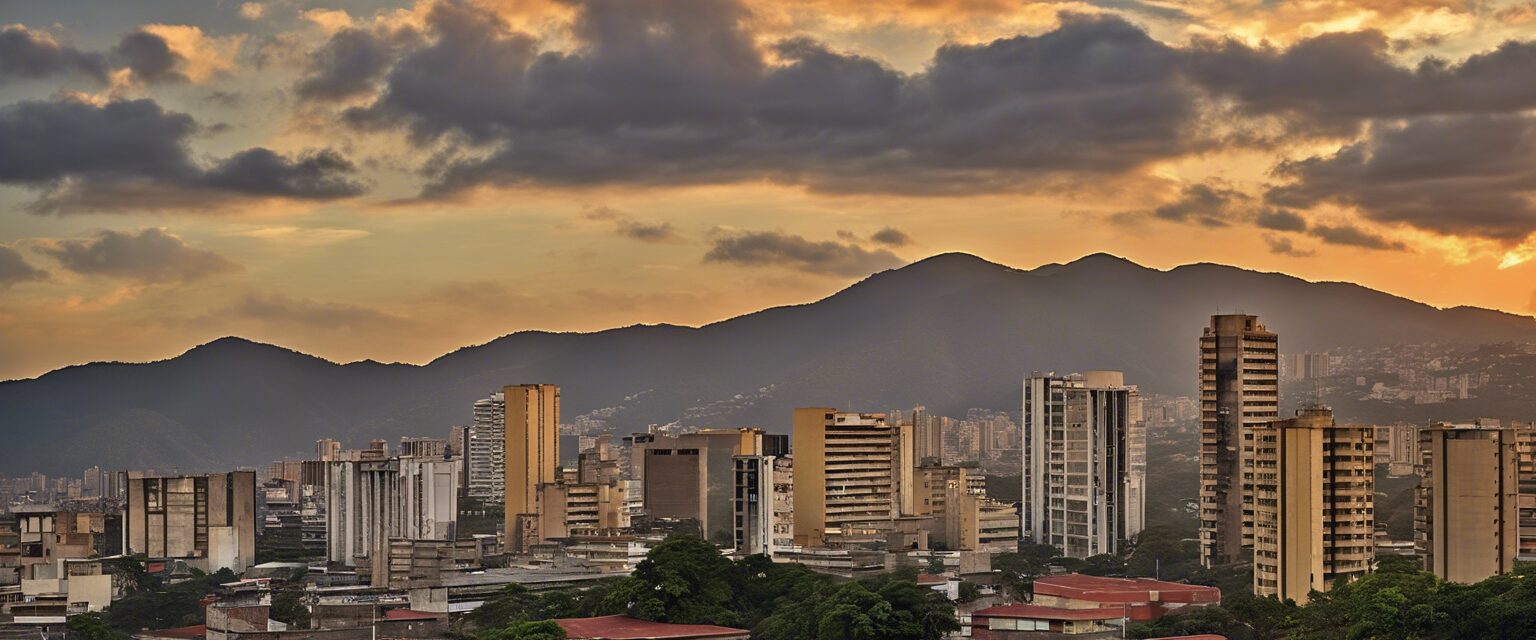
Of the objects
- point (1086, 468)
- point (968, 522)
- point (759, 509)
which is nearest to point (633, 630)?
point (759, 509)

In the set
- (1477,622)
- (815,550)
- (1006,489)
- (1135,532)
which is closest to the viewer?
(1477,622)

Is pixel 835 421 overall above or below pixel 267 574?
above

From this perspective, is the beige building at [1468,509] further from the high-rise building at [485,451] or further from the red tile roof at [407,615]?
the high-rise building at [485,451]

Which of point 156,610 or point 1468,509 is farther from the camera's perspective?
point 156,610

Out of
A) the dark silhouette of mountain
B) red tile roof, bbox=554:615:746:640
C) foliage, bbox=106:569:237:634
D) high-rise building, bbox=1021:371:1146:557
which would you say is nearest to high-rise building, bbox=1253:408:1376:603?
red tile roof, bbox=554:615:746:640

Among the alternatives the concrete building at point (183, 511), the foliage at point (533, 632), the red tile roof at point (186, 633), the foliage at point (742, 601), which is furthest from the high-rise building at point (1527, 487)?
the concrete building at point (183, 511)

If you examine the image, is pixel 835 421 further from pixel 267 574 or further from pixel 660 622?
pixel 660 622

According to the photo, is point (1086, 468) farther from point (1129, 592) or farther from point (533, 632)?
point (533, 632)

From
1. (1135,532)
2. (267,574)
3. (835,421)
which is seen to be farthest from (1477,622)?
(267,574)
